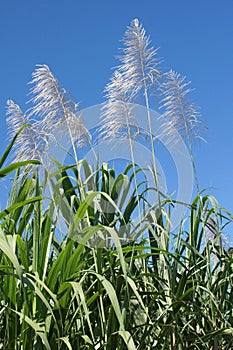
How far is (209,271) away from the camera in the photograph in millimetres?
1678

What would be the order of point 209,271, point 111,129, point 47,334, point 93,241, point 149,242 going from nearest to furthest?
point 47,334
point 93,241
point 209,271
point 149,242
point 111,129

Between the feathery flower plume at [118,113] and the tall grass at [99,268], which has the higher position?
the feathery flower plume at [118,113]

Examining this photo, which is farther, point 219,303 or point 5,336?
point 219,303

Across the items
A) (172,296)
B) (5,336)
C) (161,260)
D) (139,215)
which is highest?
(139,215)

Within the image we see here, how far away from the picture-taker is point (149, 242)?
179cm

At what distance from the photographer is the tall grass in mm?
1417

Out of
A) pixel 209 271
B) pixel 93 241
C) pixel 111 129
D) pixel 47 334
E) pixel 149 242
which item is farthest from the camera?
pixel 111 129

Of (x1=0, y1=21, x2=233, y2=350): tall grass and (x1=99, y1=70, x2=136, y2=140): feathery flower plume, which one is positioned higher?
(x1=99, y1=70, x2=136, y2=140): feathery flower plume

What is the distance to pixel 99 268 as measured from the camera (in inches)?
59.1

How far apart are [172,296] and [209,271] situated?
0.16m

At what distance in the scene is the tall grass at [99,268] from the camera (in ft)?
4.65

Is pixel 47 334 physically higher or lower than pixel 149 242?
lower

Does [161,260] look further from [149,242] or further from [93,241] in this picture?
[93,241]

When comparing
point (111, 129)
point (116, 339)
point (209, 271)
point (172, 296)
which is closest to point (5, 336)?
point (116, 339)
